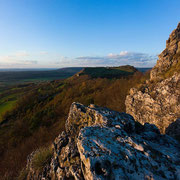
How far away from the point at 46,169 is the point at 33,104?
178 feet

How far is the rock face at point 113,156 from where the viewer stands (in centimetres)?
315

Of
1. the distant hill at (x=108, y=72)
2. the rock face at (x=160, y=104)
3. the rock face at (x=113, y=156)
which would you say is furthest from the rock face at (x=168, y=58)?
the distant hill at (x=108, y=72)

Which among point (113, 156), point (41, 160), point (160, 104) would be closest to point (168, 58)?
point (160, 104)

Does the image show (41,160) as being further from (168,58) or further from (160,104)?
(168,58)

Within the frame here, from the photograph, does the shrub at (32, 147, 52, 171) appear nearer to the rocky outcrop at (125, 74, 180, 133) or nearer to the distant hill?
the rocky outcrop at (125, 74, 180, 133)

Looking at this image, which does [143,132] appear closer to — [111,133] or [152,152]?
[152,152]

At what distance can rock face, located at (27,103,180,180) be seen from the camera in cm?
315

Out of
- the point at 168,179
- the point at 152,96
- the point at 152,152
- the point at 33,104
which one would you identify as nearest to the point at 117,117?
the point at 152,152

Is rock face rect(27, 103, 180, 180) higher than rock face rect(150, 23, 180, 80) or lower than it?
lower

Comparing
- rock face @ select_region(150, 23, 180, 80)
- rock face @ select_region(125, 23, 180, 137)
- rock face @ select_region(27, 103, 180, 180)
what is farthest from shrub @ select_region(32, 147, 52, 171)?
rock face @ select_region(150, 23, 180, 80)

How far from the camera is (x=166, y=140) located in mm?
5297

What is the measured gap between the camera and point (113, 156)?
3.41 metres

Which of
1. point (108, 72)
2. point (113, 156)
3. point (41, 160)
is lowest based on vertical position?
point (108, 72)

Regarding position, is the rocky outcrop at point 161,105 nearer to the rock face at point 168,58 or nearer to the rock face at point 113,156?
the rock face at point 113,156
